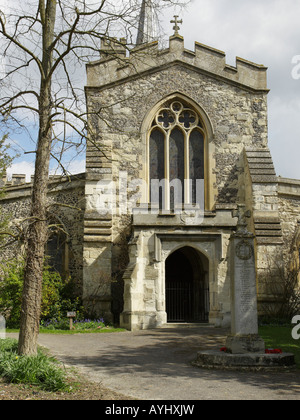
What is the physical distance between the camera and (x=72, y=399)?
606 centimetres

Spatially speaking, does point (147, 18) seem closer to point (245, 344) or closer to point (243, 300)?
point (243, 300)

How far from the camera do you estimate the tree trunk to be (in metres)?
7.89

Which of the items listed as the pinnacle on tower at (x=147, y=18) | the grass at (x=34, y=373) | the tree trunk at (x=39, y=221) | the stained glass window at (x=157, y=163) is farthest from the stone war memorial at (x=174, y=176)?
the grass at (x=34, y=373)

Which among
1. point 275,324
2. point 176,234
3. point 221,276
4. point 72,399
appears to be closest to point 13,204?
point 176,234

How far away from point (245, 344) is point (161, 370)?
162 cm

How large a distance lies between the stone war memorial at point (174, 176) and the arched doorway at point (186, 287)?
0.04 metres

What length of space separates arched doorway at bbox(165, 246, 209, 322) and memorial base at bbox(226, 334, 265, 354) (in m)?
7.29

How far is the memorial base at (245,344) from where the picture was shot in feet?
27.9

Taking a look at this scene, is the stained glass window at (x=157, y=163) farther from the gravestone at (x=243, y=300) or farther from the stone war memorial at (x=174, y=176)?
the gravestone at (x=243, y=300)

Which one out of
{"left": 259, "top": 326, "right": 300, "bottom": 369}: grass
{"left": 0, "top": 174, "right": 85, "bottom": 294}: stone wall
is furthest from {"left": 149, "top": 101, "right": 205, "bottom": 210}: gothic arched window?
{"left": 259, "top": 326, "right": 300, "bottom": 369}: grass

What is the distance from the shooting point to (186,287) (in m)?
18.3
